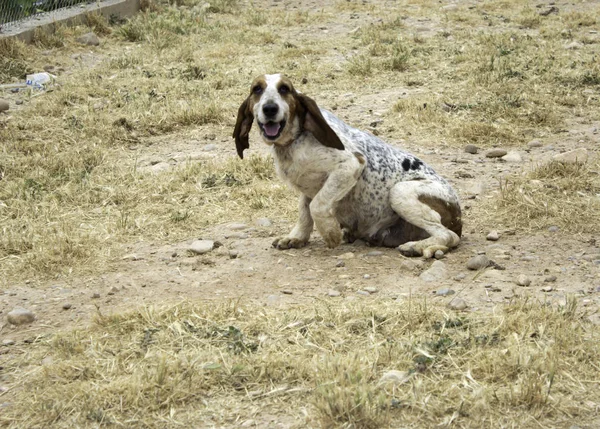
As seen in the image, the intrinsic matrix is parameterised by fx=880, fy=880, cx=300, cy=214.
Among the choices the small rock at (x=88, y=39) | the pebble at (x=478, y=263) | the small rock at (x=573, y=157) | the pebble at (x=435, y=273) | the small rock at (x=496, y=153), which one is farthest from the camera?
the small rock at (x=88, y=39)

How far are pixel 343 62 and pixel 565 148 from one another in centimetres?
362

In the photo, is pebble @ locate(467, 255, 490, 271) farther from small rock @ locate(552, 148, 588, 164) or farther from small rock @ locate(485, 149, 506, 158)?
small rock @ locate(485, 149, 506, 158)

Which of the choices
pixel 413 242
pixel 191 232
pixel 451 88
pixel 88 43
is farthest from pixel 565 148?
pixel 88 43

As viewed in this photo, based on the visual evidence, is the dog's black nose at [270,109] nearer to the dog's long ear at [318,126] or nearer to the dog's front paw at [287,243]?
the dog's long ear at [318,126]

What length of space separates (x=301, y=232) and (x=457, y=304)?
1.60 m

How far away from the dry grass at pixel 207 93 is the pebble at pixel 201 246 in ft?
1.34

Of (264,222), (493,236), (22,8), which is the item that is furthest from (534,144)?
(22,8)

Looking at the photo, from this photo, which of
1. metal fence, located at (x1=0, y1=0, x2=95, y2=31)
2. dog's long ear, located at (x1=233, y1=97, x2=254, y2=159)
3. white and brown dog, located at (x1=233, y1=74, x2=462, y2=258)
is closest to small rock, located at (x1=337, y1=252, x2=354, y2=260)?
white and brown dog, located at (x1=233, y1=74, x2=462, y2=258)

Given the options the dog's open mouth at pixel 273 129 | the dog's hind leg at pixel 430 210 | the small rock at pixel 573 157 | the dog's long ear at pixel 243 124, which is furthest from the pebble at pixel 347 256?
the small rock at pixel 573 157

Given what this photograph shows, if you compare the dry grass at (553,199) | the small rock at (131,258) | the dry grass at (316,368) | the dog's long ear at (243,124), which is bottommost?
the dry grass at (553,199)

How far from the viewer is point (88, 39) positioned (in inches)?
456

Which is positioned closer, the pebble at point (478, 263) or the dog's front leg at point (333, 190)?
the pebble at point (478, 263)

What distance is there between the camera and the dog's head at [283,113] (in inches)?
217

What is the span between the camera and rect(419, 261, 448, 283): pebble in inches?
205
